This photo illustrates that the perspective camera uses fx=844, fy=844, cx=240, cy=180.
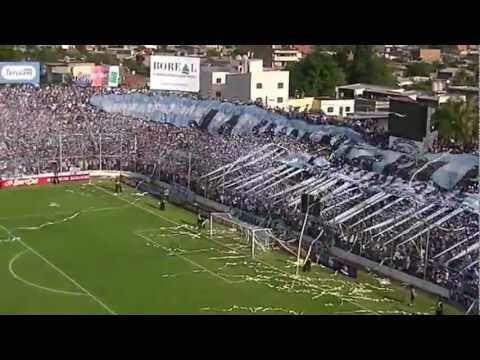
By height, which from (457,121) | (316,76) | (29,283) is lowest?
(29,283)

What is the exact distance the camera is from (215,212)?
1580cm

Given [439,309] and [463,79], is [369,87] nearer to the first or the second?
[463,79]

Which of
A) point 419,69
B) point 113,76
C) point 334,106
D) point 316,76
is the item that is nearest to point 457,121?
point 419,69

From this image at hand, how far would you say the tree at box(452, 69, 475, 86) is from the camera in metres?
15.3

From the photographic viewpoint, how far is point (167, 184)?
17.6 meters

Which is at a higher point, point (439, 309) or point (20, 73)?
point (20, 73)

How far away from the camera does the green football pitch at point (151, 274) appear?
10992mm

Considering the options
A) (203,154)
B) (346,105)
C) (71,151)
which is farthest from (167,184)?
(346,105)

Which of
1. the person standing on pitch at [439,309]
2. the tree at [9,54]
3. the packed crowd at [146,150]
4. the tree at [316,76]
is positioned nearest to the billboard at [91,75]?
the packed crowd at [146,150]

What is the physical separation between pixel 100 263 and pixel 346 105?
7.64 metres

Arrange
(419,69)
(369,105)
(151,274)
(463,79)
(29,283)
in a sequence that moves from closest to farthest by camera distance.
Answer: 1. (29,283)
2. (151,274)
3. (463,79)
4. (419,69)
5. (369,105)

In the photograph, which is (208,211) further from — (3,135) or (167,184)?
(3,135)

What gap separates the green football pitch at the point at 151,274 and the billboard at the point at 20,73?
5.64 metres

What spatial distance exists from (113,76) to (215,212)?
679 cm
